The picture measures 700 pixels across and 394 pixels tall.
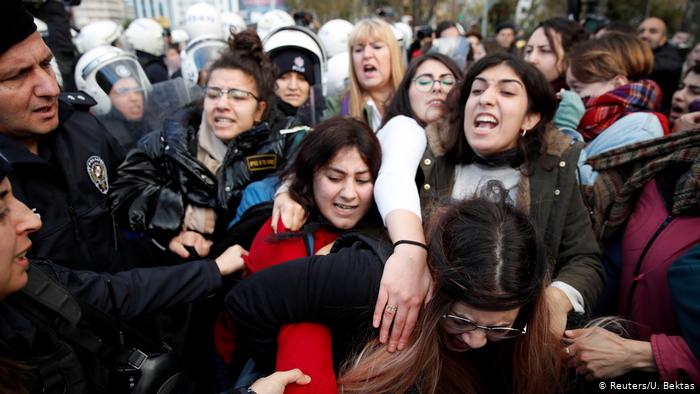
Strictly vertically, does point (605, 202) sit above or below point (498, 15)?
below

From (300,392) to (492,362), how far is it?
2.49 feet

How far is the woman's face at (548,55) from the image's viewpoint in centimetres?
345

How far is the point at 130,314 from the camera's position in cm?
167

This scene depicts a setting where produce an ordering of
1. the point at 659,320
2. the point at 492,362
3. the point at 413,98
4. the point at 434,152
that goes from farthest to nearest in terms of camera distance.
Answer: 1. the point at 413,98
2. the point at 434,152
3. the point at 659,320
4. the point at 492,362

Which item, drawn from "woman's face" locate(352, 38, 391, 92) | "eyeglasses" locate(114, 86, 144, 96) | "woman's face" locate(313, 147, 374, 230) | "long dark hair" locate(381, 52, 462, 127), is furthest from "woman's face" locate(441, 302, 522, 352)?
"eyeglasses" locate(114, 86, 144, 96)

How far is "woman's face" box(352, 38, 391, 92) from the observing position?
10.9 feet

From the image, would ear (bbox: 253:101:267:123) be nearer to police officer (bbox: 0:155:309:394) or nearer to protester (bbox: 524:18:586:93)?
police officer (bbox: 0:155:309:394)

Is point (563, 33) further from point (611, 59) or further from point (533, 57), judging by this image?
point (611, 59)

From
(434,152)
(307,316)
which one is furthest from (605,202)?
(307,316)

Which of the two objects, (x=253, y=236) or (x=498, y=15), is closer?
(x=253, y=236)

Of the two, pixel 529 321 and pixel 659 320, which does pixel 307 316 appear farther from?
pixel 659 320

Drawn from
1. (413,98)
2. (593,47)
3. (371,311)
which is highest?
(593,47)

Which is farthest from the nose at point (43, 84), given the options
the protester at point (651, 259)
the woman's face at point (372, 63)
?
the protester at point (651, 259)

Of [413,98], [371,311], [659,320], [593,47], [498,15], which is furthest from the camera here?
[498,15]
